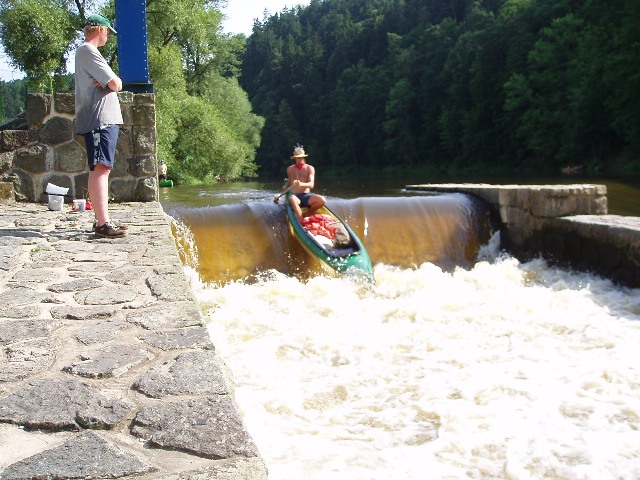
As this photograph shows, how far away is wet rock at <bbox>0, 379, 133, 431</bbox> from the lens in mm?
1943

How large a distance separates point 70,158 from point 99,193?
2.85m

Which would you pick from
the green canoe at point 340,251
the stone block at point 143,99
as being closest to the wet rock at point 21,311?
the green canoe at point 340,251

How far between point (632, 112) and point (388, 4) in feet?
187

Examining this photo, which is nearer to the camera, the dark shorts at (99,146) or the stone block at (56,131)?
the dark shorts at (99,146)

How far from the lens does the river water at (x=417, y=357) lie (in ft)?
10.6

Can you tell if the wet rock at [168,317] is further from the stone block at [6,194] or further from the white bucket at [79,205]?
the stone block at [6,194]

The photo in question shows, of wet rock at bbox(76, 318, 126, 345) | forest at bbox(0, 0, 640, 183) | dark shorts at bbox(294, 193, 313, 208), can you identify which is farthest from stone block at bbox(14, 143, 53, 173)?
forest at bbox(0, 0, 640, 183)

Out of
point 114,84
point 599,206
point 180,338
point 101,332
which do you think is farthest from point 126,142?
point 599,206

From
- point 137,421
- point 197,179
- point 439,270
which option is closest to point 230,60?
point 197,179

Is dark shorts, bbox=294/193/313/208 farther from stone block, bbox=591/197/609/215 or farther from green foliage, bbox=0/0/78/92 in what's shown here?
green foliage, bbox=0/0/78/92

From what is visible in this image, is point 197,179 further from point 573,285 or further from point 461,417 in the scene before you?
point 461,417

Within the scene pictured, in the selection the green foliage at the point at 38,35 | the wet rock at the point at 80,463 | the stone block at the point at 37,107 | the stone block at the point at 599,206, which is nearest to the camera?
the wet rock at the point at 80,463

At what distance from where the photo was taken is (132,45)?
27.5 feet

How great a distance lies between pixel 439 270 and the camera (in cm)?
853
